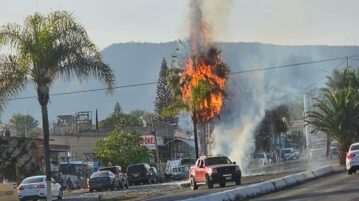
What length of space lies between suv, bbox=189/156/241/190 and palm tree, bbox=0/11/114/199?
406 inches

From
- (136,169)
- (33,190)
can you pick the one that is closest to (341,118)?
(136,169)

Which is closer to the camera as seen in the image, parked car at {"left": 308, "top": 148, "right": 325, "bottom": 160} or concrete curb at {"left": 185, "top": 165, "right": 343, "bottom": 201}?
concrete curb at {"left": 185, "top": 165, "right": 343, "bottom": 201}

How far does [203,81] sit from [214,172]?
17.6 metres

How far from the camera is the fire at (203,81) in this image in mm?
51500

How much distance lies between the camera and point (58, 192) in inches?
1607

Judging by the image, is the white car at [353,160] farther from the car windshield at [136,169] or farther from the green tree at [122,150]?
the green tree at [122,150]

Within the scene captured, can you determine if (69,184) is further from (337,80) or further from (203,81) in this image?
(337,80)

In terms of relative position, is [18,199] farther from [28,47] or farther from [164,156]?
[164,156]

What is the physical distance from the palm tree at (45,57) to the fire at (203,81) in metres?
24.7

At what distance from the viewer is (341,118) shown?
48500 mm

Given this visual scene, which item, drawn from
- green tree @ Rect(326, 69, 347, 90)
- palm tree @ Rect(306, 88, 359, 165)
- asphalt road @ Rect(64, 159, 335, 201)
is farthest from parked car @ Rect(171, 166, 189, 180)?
palm tree @ Rect(306, 88, 359, 165)

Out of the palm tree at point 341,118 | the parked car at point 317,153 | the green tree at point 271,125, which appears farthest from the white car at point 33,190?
the green tree at point 271,125

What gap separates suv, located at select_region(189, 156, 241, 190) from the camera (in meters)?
35.5

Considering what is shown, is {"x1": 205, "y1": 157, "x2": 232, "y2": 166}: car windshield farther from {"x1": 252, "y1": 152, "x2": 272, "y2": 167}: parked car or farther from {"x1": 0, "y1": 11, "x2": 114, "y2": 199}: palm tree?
{"x1": 252, "y1": 152, "x2": 272, "y2": 167}: parked car
